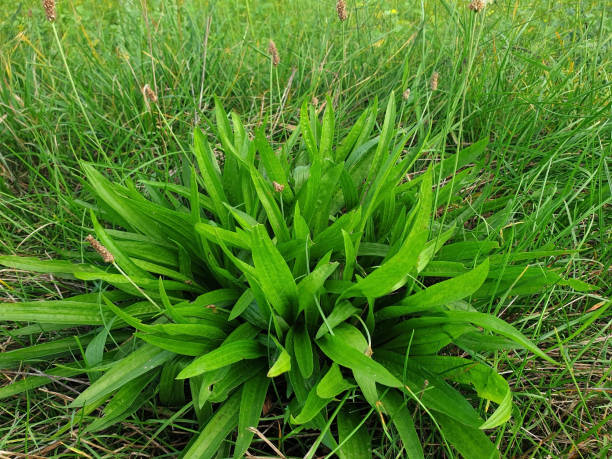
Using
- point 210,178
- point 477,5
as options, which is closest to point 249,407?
point 210,178

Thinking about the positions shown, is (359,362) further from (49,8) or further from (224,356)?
(49,8)

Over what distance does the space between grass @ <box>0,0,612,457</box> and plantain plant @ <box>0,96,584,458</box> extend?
9cm

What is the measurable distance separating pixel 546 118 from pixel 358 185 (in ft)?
3.22

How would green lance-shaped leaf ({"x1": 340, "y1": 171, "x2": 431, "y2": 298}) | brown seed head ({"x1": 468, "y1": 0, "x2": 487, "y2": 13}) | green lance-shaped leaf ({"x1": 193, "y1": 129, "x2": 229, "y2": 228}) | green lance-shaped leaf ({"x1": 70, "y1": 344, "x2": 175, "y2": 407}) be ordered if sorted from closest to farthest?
brown seed head ({"x1": 468, "y1": 0, "x2": 487, "y2": 13}), green lance-shaped leaf ({"x1": 340, "y1": 171, "x2": 431, "y2": 298}), green lance-shaped leaf ({"x1": 70, "y1": 344, "x2": 175, "y2": 407}), green lance-shaped leaf ({"x1": 193, "y1": 129, "x2": 229, "y2": 228})

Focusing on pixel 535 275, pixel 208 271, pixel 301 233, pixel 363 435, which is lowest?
pixel 363 435

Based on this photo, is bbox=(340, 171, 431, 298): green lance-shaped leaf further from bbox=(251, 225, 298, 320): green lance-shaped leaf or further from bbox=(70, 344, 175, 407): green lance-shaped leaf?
bbox=(70, 344, 175, 407): green lance-shaped leaf

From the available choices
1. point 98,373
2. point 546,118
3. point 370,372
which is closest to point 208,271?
point 98,373

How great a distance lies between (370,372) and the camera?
118 cm

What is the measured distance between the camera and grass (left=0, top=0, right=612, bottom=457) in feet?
4.50

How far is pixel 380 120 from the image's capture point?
2.40 metres

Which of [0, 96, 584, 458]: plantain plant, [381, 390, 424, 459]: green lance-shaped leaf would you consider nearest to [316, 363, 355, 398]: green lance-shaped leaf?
[0, 96, 584, 458]: plantain plant

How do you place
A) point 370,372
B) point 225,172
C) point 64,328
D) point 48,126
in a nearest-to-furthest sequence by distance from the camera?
1. point 370,372
2. point 64,328
3. point 225,172
4. point 48,126

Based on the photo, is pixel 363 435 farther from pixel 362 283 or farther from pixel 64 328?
pixel 64 328

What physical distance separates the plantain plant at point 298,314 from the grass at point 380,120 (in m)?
0.09
